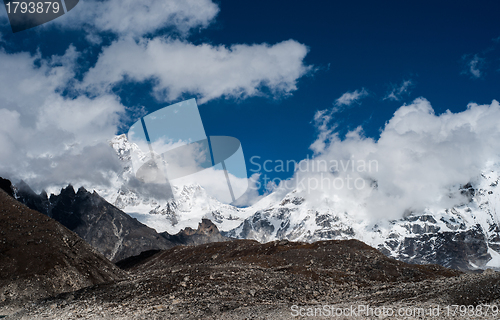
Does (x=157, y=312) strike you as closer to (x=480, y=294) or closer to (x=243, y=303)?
(x=243, y=303)

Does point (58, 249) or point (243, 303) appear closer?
point (243, 303)

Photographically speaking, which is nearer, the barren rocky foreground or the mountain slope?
the barren rocky foreground

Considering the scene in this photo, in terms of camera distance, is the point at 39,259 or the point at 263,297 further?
the point at 39,259

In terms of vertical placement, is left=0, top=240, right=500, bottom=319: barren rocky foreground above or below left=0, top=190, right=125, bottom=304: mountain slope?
below

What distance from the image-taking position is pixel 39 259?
36.9 meters

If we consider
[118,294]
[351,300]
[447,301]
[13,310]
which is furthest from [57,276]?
[447,301]

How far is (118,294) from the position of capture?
97.1 ft

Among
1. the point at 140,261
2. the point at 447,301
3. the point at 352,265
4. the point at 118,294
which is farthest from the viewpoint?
the point at 140,261

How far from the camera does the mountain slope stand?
3306 centimetres

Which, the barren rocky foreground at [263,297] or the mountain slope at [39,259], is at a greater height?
the mountain slope at [39,259]

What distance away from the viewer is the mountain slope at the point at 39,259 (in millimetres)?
33062

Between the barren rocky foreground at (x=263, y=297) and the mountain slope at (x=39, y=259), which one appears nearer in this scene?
the barren rocky foreground at (x=263, y=297)

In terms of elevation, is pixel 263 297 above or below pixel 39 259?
below

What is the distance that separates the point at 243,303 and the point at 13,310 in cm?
1851
